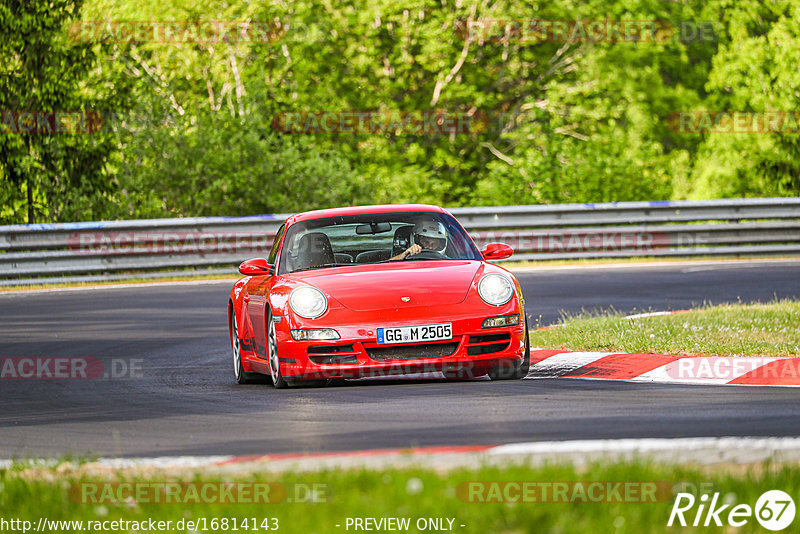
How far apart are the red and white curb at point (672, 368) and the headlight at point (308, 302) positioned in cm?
170

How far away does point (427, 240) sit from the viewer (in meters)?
10.3

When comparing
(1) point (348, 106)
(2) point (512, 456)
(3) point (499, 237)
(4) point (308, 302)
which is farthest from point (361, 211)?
(1) point (348, 106)

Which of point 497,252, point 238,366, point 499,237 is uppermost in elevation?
point 497,252

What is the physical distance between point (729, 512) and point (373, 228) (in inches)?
249

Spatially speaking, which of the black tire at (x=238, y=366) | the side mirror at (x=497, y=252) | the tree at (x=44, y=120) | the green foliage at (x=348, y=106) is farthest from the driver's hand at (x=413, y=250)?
the tree at (x=44, y=120)

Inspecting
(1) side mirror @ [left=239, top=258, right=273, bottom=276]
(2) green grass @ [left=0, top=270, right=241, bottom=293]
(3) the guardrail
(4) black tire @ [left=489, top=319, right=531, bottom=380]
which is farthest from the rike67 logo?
(2) green grass @ [left=0, top=270, right=241, bottom=293]

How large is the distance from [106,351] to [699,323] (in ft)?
17.5

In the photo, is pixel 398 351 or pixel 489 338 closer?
pixel 398 351

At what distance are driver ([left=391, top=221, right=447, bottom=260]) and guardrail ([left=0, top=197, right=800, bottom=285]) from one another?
975 cm

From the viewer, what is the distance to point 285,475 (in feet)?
16.9

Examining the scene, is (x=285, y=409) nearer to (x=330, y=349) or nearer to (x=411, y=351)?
(x=330, y=349)

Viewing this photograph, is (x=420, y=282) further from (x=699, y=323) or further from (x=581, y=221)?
(x=581, y=221)

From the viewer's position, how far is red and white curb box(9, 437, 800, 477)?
524 centimetres

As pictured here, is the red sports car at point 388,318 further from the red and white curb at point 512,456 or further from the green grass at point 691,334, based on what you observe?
the red and white curb at point 512,456
